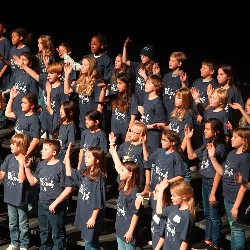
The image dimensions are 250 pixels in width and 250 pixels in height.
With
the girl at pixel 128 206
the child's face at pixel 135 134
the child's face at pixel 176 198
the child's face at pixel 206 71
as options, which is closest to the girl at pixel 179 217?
the child's face at pixel 176 198

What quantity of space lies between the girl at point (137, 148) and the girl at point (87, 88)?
1215 mm

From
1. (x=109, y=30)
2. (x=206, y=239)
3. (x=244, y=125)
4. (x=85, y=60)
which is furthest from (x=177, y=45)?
(x=206, y=239)

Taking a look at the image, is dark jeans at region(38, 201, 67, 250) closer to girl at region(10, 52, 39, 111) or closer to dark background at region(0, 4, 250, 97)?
girl at region(10, 52, 39, 111)

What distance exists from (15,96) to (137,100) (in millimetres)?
1677

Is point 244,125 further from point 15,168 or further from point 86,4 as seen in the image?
point 86,4

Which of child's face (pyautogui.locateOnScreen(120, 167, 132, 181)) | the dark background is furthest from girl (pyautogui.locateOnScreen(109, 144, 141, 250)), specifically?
the dark background

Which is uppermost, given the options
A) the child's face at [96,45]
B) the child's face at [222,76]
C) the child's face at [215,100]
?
the child's face at [96,45]

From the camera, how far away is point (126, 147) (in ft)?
32.3

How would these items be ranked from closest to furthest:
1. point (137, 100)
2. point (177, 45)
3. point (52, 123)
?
1. point (137, 100)
2. point (52, 123)
3. point (177, 45)

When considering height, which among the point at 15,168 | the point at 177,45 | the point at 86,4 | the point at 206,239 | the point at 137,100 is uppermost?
the point at 86,4

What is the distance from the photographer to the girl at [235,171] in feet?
29.2

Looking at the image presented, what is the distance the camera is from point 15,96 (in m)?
10.9

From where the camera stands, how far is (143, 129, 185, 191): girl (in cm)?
925

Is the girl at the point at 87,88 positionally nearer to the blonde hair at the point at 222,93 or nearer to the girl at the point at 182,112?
the girl at the point at 182,112
